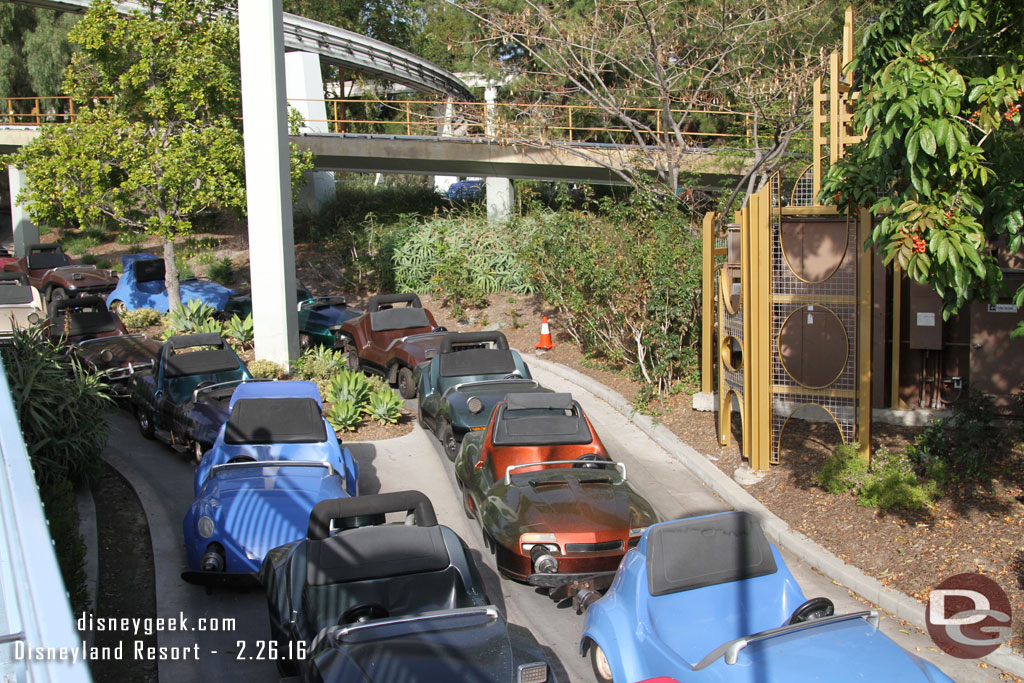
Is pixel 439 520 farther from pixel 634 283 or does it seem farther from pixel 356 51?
pixel 356 51

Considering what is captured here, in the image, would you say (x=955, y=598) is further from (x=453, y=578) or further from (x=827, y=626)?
(x=453, y=578)

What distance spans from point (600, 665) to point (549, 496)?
2060 millimetres

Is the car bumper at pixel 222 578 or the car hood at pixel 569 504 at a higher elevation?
the car hood at pixel 569 504

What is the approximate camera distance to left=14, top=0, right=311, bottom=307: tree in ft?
57.5

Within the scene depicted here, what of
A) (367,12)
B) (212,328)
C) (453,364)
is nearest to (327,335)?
(212,328)

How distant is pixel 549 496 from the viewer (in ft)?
25.2

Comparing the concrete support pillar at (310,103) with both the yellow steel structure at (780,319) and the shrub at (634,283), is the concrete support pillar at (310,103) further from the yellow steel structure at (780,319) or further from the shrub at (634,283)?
the yellow steel structure at (780,319)

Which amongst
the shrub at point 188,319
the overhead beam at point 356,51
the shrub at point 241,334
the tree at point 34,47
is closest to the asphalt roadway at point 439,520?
the shrub at point 241,334

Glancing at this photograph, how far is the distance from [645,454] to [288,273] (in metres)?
7.71

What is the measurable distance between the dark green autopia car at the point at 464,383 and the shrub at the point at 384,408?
18.1 inches

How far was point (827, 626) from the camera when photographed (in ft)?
16.0

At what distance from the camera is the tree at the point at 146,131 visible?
57.5ft

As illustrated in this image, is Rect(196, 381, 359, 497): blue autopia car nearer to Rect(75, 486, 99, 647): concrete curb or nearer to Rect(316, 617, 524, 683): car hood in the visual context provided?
Rect(75, 486, 99, 647): concrete curb

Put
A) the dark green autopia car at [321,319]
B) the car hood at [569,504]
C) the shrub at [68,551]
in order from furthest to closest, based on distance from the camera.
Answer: the dark green autopia car at [321,319], the car hood at [569,504], the shrub at [68,551]
